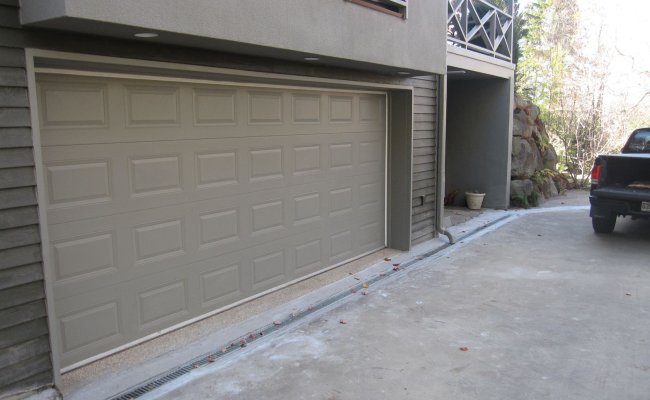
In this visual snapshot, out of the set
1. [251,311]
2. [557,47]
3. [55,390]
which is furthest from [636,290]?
[557,47]

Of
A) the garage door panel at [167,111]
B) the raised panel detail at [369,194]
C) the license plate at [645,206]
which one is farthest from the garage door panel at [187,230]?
the license plate at [645,206]

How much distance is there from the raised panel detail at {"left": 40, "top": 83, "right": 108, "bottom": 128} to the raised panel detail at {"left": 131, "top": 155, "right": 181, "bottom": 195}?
17.7 inches

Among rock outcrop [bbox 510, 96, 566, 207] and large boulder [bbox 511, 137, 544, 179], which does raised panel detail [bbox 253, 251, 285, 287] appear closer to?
rock outcrop [bbox 510, 96, 566, 207]

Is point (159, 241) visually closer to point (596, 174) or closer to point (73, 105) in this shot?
point (73, 105)

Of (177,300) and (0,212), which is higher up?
(0,212)

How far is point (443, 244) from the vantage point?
7.97 m

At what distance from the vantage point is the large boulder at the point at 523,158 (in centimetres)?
1160

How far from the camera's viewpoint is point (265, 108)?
17.4 feet

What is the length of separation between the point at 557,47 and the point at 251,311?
15.6 meters

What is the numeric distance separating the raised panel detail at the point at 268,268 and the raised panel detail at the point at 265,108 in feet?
4.57

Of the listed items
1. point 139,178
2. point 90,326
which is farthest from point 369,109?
point 90,326

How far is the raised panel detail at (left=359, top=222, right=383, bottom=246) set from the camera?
7.06m

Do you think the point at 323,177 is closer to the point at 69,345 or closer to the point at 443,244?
the point at 443,244

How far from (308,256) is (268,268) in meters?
0.69
